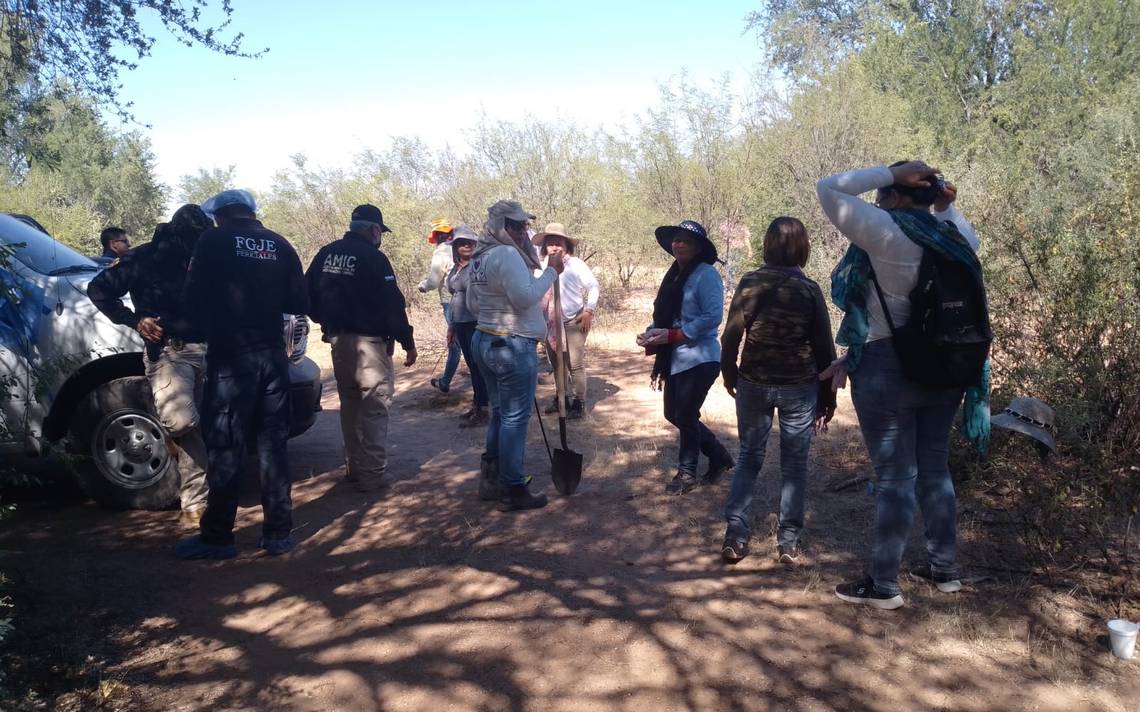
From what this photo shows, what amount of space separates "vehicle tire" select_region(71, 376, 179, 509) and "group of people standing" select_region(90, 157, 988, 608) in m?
0.27

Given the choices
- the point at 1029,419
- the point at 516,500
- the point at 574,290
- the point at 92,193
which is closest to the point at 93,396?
the point at 516,500

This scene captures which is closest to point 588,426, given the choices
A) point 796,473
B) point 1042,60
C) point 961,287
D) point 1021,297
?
point 796,473

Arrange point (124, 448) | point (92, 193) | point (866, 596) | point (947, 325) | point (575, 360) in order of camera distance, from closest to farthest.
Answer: point (947, 325)
point (866, 596)
point (124, 448)
point (575, 360)
point (92, 193)

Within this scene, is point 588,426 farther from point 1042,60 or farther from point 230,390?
point 1042,60

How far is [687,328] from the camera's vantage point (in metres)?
5.31

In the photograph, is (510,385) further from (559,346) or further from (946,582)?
(946,582)

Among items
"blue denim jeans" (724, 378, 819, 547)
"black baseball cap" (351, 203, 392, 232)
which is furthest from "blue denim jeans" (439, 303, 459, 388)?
"blue denim jeans" (724, 378, 819, 547)

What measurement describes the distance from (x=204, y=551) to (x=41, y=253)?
2715 mm

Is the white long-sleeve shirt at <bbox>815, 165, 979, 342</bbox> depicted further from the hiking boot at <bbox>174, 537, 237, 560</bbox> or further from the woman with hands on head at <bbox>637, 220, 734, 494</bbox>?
the hiking boot at <bbox>174, 537, 237, 560</bbox>

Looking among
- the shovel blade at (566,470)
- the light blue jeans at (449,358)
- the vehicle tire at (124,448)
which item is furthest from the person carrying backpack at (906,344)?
the light blue jeans at (449,358)

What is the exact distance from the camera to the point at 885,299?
3.60m

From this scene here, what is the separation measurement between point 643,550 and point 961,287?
225 centimetres

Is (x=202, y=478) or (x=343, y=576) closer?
(x=343, y=576)

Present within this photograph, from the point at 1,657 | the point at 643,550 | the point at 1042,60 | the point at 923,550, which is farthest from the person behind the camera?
the point at 1042,60
